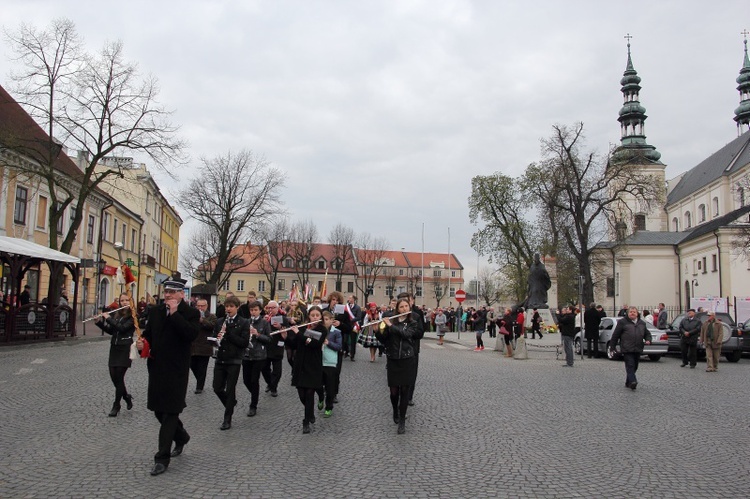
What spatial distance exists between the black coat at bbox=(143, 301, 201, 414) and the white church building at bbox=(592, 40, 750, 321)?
166ft

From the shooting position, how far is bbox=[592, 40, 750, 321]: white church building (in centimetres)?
5450

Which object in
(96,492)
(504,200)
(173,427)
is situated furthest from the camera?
(504,200)

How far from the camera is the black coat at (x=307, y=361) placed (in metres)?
8.20

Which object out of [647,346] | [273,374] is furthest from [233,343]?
[647,346]

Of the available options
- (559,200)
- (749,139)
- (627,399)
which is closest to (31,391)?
(627,399)

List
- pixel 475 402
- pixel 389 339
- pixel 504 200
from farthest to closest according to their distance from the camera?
pixel 504 200, pixel 475 402, pixel 389 339

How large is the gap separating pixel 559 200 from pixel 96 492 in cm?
4152

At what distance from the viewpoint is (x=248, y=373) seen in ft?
30.4

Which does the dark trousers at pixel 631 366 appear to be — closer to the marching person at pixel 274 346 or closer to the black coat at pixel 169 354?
the marching person at pixel 274 346

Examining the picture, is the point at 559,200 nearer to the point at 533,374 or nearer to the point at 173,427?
the point at 533,374

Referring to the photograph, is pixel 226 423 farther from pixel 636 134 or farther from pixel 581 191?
pixel 636 134

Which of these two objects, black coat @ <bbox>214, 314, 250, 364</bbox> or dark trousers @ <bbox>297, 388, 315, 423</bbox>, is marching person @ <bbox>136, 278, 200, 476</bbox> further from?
dark trousers @ <bbox>297, 388, 315, 423</bbox>

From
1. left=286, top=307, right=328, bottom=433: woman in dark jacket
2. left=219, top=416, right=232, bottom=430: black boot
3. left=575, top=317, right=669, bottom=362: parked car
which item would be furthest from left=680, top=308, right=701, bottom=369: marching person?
left=219, top=416, right=232, bottom=430: black boot

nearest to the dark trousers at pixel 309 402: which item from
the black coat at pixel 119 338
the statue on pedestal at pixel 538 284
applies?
the black coat at pixel 119 338
